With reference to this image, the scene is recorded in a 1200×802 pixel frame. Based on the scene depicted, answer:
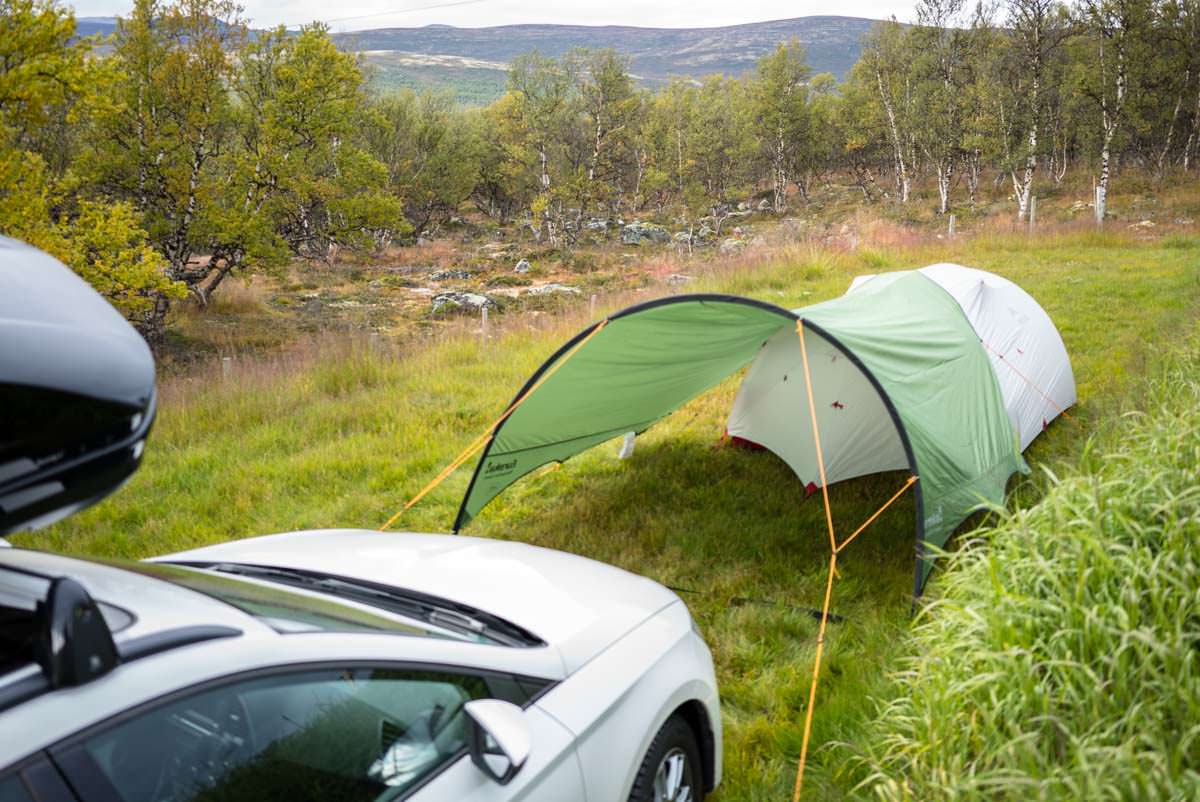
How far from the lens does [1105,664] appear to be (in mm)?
2863

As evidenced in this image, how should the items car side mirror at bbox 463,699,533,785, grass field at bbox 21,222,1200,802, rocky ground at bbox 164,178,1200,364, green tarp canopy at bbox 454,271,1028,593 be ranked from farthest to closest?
rocky ground at bbox 164,178,1200,364
green tarp canopy at bbox 454,271,1028,593
grass field at bbox 21,222,1200,802
car side mirror at bbox 463,699,533,785

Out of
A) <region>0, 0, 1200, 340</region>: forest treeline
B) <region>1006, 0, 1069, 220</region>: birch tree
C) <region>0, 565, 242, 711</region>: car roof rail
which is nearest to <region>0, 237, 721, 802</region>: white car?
<region>0, 565, 242, 711</region>: car roof rail

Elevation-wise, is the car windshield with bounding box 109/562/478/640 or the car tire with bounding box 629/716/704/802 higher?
the car windshield with bounding box 109/562/478/640

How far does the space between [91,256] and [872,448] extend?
1639 centimetres

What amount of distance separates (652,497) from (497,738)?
15.8 ft

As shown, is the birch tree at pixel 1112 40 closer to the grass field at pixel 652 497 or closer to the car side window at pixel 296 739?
the grass field at pixel 652 497

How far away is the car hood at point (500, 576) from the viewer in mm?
2795

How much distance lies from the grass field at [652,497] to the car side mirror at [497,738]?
1671mm

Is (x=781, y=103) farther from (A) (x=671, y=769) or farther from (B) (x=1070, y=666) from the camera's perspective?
(A) (x=671, y=769)

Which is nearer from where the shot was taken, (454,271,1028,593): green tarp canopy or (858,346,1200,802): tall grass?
(858,346,1200,802): tall grass

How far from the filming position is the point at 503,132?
45.4 metres

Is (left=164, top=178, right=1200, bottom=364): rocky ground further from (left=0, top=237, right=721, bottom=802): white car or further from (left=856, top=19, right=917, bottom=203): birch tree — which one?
(left=0, top=237, right=721, bottom=802): white car

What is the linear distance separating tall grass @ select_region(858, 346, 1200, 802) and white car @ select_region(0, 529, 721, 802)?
34.3 inches

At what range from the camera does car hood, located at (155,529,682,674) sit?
279cm
